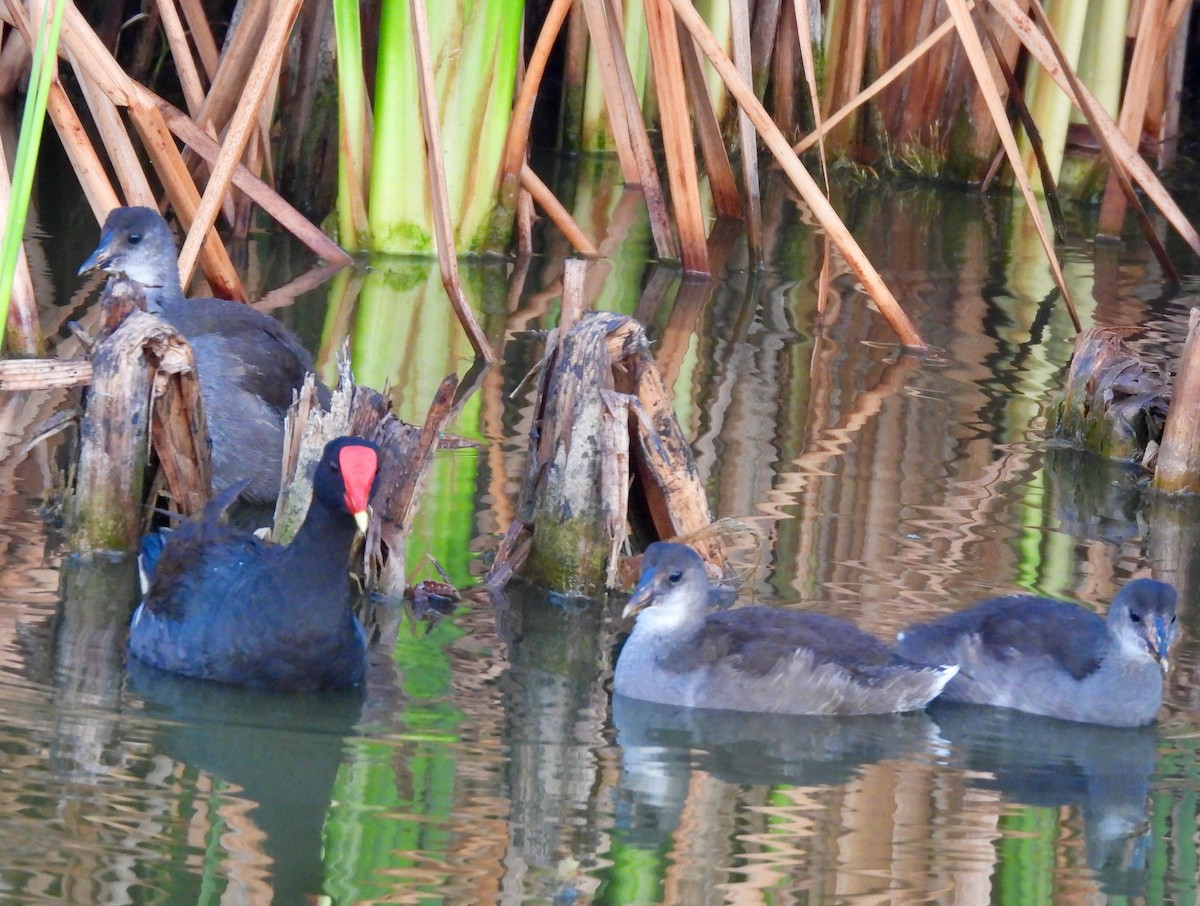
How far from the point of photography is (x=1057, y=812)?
14.4 feet

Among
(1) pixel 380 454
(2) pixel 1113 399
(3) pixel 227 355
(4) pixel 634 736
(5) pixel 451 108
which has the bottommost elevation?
(4) pixel 634 736

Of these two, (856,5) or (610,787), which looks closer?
(610,787)

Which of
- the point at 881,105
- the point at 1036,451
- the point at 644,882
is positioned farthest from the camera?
the point at 881,105

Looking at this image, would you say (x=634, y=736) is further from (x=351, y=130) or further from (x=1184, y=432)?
(x=351, y=130)

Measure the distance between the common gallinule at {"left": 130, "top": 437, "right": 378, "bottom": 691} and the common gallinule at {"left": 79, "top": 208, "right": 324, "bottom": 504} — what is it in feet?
4.70

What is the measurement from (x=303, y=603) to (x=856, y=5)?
26.3 feet

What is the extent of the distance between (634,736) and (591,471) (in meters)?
1.19

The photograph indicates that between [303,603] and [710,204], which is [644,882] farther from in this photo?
[710,204]

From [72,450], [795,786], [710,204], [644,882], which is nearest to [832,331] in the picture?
[710,204]

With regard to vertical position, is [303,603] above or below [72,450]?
below

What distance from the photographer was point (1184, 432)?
6.86m

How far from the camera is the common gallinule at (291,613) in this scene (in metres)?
4.74

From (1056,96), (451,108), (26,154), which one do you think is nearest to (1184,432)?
(451,108)

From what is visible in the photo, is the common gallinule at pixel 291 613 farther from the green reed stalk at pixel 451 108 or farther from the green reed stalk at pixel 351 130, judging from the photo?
the green reed stalk at pixel 451 108
